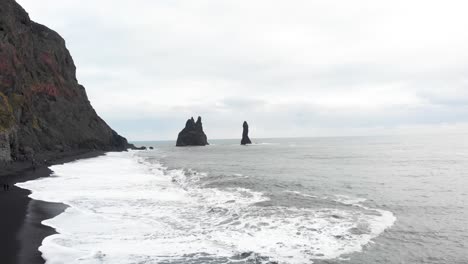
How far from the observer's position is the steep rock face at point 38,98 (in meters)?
58.8

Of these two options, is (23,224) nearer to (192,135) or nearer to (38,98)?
(38,98)

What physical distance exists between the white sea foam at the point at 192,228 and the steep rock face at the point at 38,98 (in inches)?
1090

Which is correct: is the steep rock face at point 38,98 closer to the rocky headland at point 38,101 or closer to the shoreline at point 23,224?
the rocky headland at point 38,101

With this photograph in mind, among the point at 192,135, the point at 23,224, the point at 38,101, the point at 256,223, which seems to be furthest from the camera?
the point at 192,135

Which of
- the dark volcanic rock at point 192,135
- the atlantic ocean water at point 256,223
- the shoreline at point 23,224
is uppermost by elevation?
the dark volcanic rock at point 192,135

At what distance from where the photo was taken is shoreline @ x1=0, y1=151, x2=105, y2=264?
13459 mm

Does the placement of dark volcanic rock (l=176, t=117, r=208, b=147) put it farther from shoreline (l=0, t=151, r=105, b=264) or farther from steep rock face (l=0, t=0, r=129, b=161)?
shoreline (l=0, t=151, r=105, b=264)

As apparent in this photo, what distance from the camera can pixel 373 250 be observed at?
50.0 feet

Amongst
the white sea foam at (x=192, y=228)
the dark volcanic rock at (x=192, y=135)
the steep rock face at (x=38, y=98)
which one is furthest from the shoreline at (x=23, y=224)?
the dark volcanic rock at (x=192, y=135)

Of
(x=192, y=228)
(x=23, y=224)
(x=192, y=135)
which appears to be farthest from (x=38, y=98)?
(x=192, y=135)

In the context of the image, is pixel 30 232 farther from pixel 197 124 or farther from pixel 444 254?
→ pixel 197 124

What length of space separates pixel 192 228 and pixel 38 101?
78303 mm

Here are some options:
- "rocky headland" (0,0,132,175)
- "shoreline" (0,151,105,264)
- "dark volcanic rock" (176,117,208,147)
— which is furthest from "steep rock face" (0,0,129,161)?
"dark volcanic rock" (176,117,208,147)

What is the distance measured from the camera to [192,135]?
185625mm
